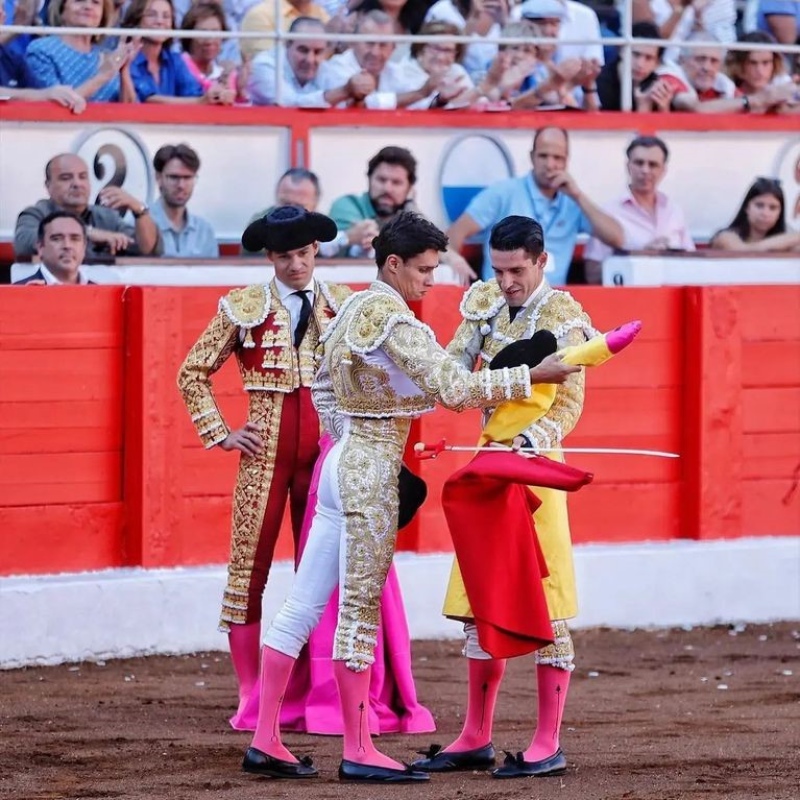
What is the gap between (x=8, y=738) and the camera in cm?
504

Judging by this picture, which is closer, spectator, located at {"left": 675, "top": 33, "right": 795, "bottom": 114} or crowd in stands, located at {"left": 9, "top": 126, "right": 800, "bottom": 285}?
crowd in stands, located at {"left": 9, "top": 126, "right": 800, "bottom": 285}

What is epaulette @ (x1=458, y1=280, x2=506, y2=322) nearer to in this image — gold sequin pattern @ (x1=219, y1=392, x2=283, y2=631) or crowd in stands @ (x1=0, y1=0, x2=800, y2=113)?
gold sequin pattern @ (x1=219, y1=392, x2=283, y2=631)

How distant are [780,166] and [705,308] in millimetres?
2227

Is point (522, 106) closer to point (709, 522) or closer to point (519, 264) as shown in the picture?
point (709, 522)

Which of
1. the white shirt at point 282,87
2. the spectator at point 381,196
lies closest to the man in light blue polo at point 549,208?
the spectator at point 381,196

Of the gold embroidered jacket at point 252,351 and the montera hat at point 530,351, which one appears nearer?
the montera hat at point 530,351

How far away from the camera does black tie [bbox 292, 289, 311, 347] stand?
529 centimetres

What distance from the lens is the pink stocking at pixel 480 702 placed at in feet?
15.2

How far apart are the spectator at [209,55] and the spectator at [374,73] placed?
374 millimetres

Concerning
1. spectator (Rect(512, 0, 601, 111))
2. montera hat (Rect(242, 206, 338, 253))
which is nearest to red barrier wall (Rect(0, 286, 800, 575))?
montera hat (Rect(242, 206, 338, 253))

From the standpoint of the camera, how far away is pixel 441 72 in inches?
332

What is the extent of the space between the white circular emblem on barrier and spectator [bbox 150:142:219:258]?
0.95 feet

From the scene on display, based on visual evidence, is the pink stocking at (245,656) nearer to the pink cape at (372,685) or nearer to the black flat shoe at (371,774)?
the pink cape at (372,685)

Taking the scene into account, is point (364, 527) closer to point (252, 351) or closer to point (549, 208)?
point (252, 351)
